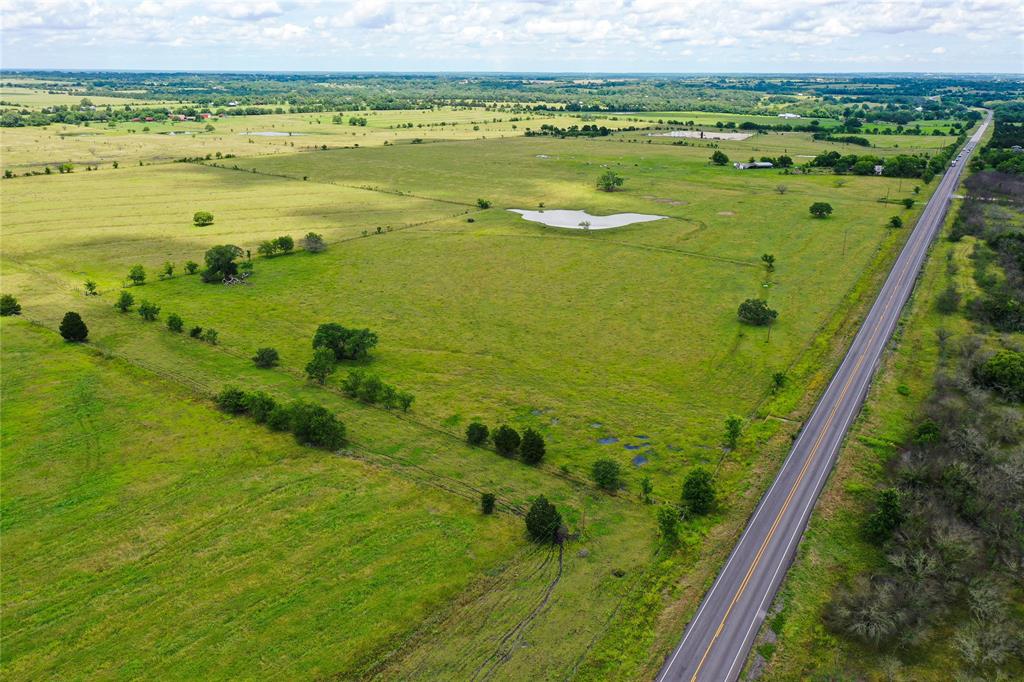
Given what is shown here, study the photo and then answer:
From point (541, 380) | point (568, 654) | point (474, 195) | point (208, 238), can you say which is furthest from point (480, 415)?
point (474, 195)

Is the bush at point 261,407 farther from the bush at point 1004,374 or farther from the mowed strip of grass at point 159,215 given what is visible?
the bush at point 1004,374

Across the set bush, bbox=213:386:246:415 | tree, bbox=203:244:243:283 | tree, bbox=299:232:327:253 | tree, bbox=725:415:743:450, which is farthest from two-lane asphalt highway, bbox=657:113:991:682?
tree, bbox=299:232:327:253

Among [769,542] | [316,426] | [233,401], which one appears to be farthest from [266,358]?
[769,542]

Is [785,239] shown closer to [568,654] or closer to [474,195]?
[474,195]

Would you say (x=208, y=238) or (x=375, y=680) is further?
(x=208, y=238)

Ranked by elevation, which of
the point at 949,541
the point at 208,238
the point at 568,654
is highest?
the point at 208,238

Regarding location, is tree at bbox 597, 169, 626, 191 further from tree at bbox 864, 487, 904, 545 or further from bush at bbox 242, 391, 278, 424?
tree at bbox 864, 487, 904, 545

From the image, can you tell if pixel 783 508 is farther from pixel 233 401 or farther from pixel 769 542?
pixel 233 401
